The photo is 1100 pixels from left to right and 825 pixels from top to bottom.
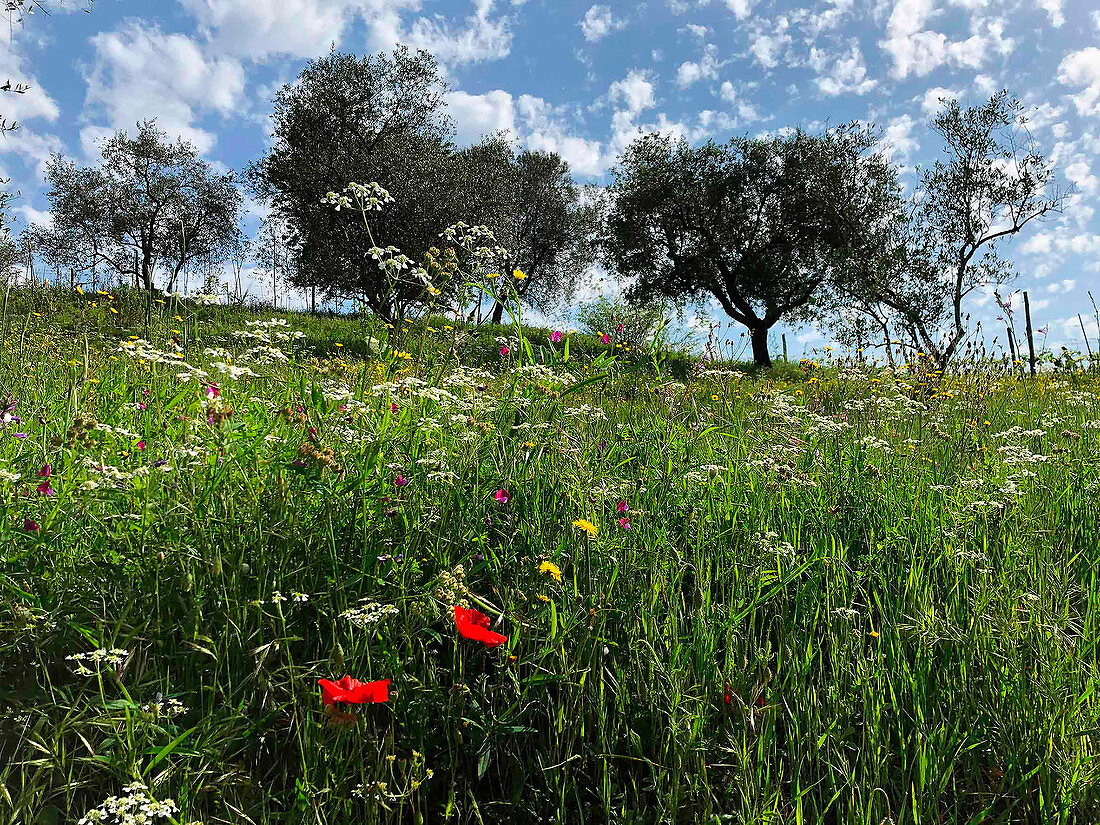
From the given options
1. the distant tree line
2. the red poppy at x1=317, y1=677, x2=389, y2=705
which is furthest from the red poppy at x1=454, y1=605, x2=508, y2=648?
the distant tree line

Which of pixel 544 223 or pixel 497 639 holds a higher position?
pixel 544 223

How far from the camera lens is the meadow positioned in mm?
1604

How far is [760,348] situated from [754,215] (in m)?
4.79

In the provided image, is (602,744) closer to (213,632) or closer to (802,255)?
(213,632)

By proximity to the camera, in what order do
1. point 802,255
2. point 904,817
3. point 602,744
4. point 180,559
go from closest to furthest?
1. point 904,817
2. point 602,744
3. point 180,559
4. point 802,255

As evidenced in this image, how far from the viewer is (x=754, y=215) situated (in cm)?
2459

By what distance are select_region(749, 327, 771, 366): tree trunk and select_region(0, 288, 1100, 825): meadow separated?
879 inches

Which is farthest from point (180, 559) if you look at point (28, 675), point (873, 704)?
point (873, 704)

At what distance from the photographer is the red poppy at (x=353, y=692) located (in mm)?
1425

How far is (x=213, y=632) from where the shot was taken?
1889 mm

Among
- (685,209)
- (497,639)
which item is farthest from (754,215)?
(497,639)

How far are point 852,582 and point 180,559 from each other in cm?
214

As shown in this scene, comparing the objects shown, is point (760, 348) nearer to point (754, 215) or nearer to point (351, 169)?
point (754, 215)

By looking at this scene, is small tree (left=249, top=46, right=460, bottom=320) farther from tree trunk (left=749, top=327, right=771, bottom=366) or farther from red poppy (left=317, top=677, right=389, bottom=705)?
red poppy (left=317, top=677, right=389, bottom=705)
